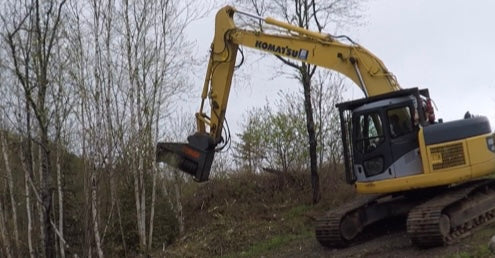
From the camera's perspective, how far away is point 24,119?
48.3 feet

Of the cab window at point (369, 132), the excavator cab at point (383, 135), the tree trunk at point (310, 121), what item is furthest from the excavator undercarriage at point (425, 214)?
the tree trunk at point (310, 121)

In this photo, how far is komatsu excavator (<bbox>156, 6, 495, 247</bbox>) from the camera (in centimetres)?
1034

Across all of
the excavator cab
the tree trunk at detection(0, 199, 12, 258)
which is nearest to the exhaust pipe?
the excavator cab

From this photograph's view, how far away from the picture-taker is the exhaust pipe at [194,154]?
11.4 metres

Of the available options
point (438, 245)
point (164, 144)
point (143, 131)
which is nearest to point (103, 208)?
point (143, 131)

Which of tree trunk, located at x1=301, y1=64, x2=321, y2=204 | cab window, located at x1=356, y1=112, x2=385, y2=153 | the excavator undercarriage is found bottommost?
the excavator undercarriage

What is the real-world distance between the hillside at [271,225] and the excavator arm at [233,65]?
9.25ft

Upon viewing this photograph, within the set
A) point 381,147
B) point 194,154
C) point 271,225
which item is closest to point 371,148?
point 381,147

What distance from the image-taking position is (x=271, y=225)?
16.5 meters

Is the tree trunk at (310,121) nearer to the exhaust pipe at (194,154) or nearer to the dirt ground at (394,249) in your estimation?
the dirt ground at (394,249)

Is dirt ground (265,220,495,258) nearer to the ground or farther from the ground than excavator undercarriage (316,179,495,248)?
nearer to the ground

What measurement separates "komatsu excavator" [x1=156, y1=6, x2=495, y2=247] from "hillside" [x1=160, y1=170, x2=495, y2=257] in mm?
424

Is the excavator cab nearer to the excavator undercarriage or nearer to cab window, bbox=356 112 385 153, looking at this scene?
cab window, bbox=356 112 385 153

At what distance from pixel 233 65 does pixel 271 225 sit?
18.5 ft
